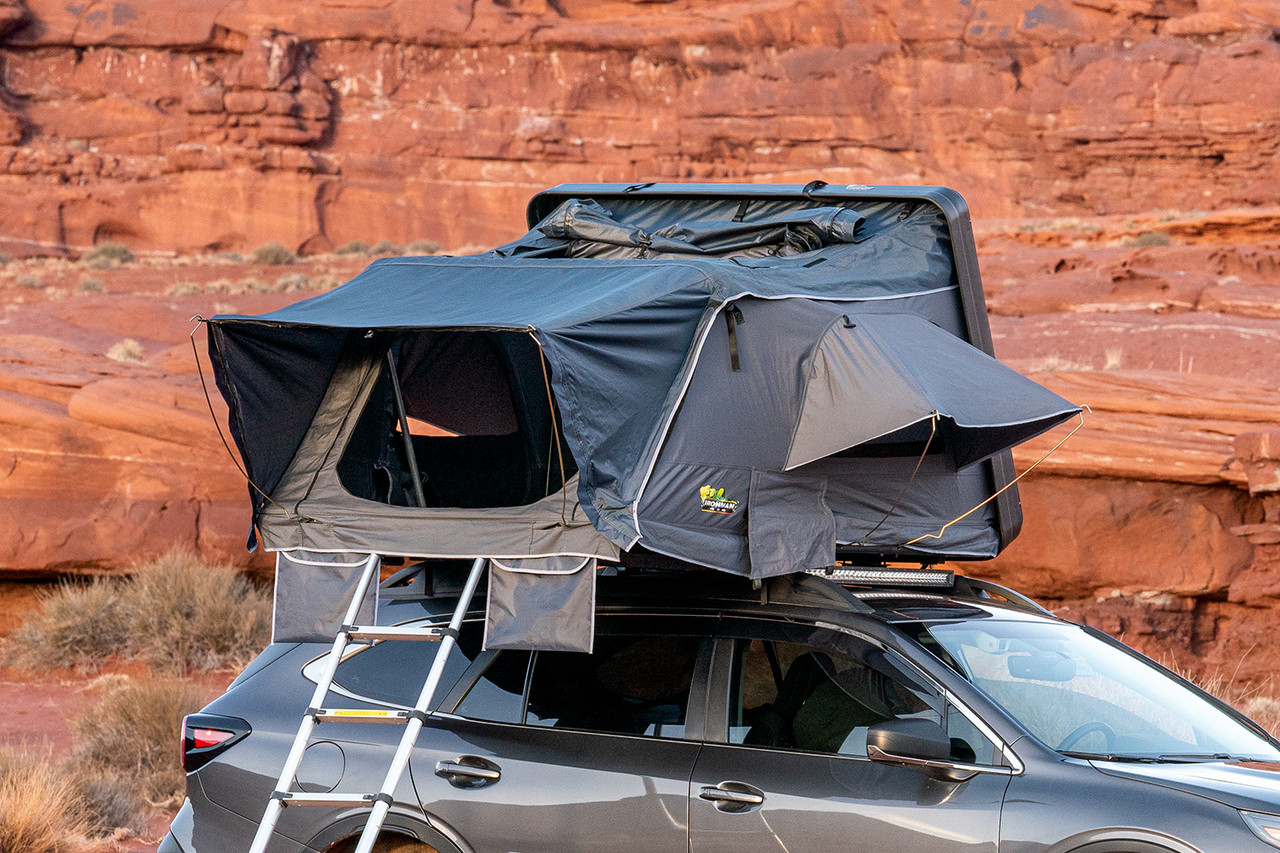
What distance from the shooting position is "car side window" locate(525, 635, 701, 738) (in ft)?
14.7

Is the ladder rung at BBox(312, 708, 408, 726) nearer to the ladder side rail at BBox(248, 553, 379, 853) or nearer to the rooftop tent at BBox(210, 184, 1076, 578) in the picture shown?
the ladder side rail at BBox(248, 553, 379, 853)

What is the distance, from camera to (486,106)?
4588 centimetres

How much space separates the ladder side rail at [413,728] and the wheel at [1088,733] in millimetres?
2137

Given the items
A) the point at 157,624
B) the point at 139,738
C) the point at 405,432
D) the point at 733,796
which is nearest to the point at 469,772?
the point at 733,796

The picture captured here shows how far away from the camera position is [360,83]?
45812mm

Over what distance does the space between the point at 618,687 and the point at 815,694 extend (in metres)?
0.74

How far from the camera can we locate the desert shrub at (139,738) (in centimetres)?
791

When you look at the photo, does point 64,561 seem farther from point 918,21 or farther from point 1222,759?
point 918,21

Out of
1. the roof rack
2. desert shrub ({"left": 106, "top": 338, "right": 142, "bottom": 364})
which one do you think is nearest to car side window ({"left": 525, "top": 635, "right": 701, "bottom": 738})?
the roof rack

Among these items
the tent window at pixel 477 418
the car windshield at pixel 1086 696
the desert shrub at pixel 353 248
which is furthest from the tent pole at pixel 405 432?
the desert shrub at pixel 353 248

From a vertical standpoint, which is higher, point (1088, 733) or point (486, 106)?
point (486, 106)

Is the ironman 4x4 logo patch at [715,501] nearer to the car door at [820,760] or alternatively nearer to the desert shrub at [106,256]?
the car door at [820,760]

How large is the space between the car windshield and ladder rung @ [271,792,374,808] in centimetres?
206

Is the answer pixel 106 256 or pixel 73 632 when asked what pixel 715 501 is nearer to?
pixel 73 632
